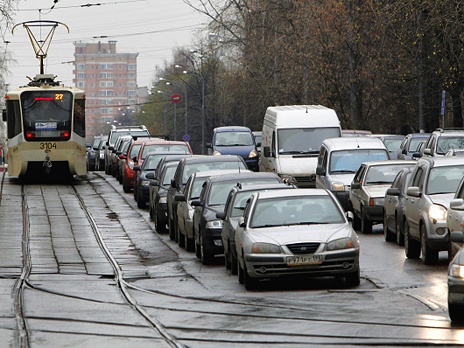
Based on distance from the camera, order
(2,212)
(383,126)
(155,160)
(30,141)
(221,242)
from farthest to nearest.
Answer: (383,126)
(30,141)
(155,160)
(2,212)
(221,242)

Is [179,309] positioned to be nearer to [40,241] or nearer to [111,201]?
[40,241]

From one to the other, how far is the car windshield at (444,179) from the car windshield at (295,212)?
10.3 ft

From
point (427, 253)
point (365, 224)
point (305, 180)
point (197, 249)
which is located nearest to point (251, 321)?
point (427, 253)

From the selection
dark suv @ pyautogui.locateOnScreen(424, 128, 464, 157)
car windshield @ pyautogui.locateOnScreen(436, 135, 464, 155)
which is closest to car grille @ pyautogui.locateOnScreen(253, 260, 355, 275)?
dark suv @ pyautogui.locateOnScreen(424, 128, 464, 157)

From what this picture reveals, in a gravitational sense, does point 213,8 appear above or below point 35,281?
above

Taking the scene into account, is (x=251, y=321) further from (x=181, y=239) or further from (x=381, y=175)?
(x=381, y=175)

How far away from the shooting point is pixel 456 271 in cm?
1309

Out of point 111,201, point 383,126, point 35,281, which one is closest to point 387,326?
point 35,281

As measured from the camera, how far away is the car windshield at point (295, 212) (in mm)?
18438

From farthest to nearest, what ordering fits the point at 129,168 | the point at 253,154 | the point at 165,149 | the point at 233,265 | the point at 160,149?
the point at 253,154, the point at 129,168, the point at 160,149, the point at 165,149, the point at 233,265

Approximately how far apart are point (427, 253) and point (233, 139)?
107 ft

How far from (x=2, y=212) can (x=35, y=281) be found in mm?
16852

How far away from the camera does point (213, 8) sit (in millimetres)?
69250

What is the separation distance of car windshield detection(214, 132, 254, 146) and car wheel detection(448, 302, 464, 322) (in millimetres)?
39225
